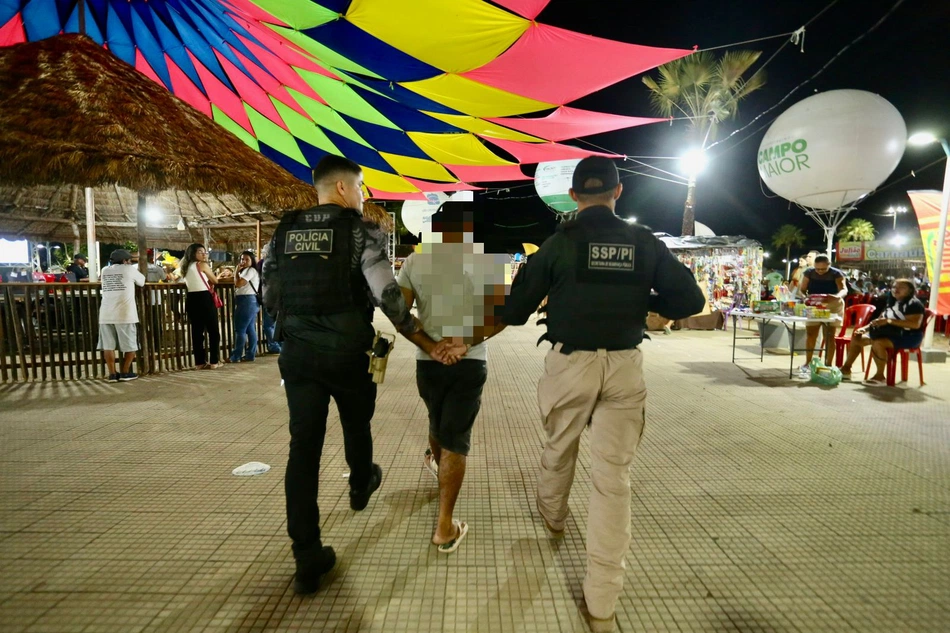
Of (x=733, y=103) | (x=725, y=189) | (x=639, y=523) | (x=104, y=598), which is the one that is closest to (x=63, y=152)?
(x=104, y=598)

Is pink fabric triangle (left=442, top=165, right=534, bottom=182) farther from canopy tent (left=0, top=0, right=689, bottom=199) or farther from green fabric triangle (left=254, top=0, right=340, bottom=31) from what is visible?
green fabric triangle (left=254, top=0, right=340, bottom=31)

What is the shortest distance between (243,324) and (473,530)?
20.5 ft

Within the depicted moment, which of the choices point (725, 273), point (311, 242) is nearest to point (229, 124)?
point (311, 242)

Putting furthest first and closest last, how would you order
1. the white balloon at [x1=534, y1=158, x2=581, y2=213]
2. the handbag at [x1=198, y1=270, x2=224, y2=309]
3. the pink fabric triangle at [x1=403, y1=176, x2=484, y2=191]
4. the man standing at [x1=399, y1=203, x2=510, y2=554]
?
1. the pink fabric triangle at [x1=403, y1=176, x2=484, y2=191]
2. the white balloon at [x1=534, y1=158, x2=581, y2=213]
3. the handbag at [x1=198, y1=270, x2=224, y2=309]
4. the man standing at [x1=399, y1=203, x2=510, y2=554]

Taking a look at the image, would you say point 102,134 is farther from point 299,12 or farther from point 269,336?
point 269,336

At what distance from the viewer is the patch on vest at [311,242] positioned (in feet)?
7.06

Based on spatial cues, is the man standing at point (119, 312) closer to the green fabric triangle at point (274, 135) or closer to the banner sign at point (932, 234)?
the green fabric triangle at point (274, 135)

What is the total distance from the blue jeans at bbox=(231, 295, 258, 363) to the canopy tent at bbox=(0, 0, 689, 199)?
11.5ft

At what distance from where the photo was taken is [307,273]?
2.16 m

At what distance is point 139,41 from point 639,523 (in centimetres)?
958

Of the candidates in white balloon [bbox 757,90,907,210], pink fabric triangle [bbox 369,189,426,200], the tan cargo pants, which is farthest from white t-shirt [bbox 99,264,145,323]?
white balloon [bbox 757,90,907,210]

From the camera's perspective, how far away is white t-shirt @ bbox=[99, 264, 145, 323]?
6.04 m

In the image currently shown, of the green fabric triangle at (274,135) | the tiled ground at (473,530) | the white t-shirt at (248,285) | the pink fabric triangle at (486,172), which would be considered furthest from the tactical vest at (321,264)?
the pink fabric triangle at (486,172)

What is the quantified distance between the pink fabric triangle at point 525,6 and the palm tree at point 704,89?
13197 millimetres
